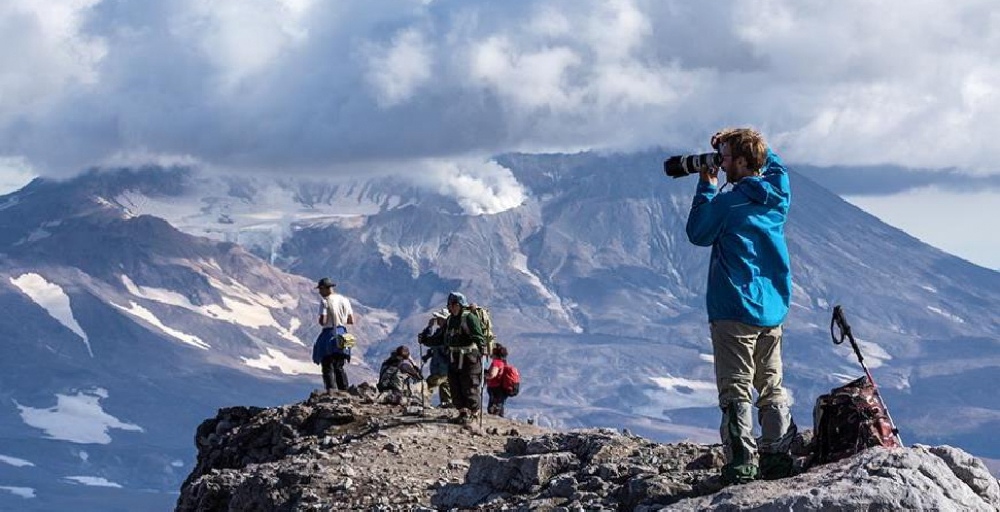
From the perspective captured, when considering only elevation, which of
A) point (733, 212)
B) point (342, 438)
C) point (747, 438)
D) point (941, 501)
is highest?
point (342, 438)

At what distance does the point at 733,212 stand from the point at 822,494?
7.10 ft

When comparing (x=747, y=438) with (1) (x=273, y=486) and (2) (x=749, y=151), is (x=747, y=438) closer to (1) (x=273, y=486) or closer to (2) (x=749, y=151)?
(2) (x=749, y=151)

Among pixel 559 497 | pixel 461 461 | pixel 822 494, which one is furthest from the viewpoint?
pixel 461 461

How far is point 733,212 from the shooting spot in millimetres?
12039

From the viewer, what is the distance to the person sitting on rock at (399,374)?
Result: 26.1m

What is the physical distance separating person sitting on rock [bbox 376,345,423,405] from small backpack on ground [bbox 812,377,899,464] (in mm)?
13624

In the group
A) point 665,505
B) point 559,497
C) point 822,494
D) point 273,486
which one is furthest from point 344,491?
point 822,494

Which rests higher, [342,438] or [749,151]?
[342,438]

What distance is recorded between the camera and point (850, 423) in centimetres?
1202

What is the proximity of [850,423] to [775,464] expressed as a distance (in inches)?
21.3

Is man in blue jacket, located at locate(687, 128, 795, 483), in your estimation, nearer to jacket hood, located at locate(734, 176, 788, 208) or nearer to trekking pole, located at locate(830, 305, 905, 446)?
jacket hood, located at locate(734, 176, 788, 208)

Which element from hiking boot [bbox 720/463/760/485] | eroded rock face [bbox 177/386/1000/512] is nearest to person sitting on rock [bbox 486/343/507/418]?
eroded rock face [bbox 177/386/1000/512]

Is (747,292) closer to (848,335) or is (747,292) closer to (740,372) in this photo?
(740,372)

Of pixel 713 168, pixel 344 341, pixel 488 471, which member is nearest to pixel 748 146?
pixel 713 168
